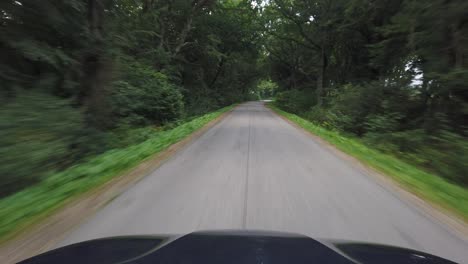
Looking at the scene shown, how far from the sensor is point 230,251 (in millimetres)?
2381

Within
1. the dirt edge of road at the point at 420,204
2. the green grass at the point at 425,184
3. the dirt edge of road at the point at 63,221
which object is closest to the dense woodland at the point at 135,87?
the green grass at the point at 425,184

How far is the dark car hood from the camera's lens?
7.41 ft

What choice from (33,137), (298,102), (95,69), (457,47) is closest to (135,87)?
(95,69)

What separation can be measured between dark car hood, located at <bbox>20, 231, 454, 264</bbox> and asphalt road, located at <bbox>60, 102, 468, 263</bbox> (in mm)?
1387

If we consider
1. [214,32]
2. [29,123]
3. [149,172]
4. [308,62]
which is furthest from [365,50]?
[29,123]

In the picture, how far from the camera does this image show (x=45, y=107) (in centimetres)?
759

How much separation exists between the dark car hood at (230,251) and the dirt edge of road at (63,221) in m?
1.50

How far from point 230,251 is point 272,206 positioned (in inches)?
105

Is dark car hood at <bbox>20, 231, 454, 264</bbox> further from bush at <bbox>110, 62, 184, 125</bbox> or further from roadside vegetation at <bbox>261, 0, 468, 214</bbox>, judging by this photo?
bush at <bbox>110, 62, 184, 125</bbox>

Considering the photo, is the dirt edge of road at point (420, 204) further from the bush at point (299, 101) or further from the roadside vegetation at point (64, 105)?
the bush at point (299, 101)

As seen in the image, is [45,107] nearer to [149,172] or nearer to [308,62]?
[149,172]

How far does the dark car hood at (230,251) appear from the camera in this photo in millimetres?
2260

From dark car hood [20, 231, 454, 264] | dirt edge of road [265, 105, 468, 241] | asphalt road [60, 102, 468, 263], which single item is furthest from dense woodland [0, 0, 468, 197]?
dark car hood [20, 231, 454, 264]

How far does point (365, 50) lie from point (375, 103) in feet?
34.4
